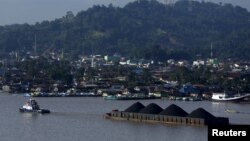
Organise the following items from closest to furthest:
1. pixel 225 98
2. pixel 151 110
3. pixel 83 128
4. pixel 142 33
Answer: pixel 83 128, pixel 151 110, pixel 225 98, pixel 142 33

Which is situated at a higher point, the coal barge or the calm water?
the coal barge

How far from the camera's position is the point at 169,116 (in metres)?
17.8

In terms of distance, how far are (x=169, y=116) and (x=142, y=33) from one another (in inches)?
2176

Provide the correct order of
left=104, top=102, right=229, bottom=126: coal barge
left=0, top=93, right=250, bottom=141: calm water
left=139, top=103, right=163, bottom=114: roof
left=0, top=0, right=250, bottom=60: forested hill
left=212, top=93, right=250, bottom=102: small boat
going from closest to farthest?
left=0, top=93, right=250, bottom=141: calm water < left=104, top=102, right=229, bottom=126: coal barge < left=139, top=103, right=163, bottom=114: roof < left=212, top=93, right=250, bottom=102: small boat < left=0, top=0, right=250, bottom=60: forested hill

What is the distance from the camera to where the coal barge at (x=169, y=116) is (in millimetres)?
16891

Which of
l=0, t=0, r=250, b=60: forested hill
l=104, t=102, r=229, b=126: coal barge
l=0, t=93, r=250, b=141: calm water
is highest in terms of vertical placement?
l=0, t=0, r=250, b=60: forested hill

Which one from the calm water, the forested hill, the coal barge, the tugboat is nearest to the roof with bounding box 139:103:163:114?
the coal barge

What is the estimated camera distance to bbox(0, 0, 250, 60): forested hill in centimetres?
6331

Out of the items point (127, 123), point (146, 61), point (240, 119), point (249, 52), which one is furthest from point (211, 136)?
point (249, 52)

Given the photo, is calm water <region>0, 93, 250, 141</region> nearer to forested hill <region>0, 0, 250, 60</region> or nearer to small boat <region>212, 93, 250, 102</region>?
small boat <region>212, 93, 250, 102</region>

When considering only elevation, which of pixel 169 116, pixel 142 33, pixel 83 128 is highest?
pixel 142 33

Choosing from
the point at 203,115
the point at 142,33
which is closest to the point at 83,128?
the point at 203,115

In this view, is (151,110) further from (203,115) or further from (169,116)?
(203,115)

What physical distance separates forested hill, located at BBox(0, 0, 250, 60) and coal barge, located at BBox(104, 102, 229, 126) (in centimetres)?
3566
